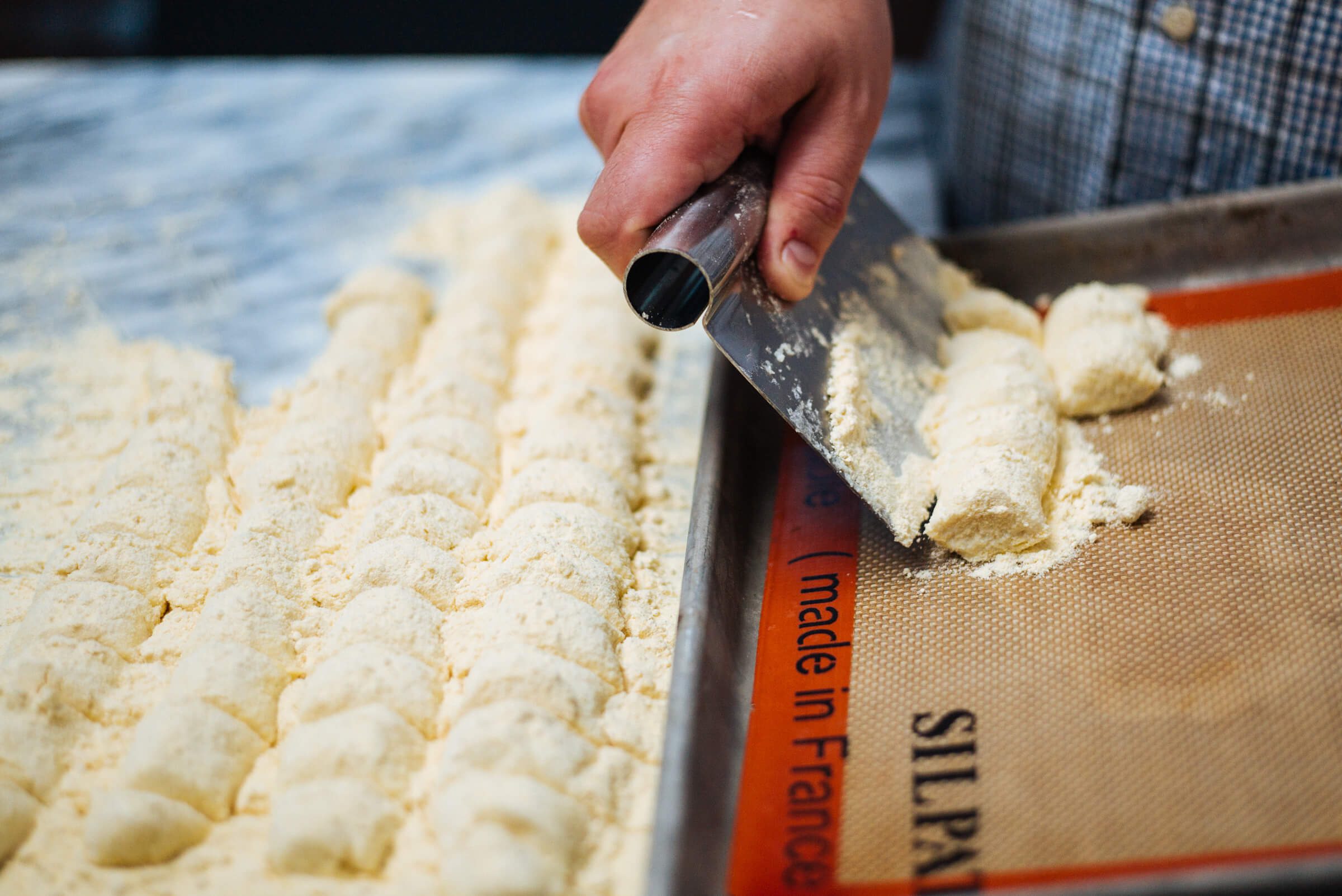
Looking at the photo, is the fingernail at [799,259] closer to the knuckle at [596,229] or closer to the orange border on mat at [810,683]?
the knuckle at [596,229]

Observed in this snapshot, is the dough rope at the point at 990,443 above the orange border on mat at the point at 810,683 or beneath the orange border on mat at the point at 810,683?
above

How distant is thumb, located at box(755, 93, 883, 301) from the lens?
1.59m

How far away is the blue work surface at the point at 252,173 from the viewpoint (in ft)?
8.42

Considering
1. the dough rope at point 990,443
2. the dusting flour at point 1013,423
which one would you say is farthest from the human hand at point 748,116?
the dough rope at point 990,443

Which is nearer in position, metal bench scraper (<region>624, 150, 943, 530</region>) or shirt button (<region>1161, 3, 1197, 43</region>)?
metal bench scraper (<region>624, 150, 943, 530</region>)

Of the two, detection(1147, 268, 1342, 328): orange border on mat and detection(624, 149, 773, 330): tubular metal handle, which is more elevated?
detection(624, 149, 773, 330): tubular metal handle

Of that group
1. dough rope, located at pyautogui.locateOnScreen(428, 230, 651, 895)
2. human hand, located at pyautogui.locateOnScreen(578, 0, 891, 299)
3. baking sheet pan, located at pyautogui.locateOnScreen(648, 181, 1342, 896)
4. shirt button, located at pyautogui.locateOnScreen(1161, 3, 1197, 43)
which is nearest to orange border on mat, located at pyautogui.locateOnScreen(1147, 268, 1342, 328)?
baking sheet pan, located at pyautogui.locateOnScreen(648, 181, 1342, 896)

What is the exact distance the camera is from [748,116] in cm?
160

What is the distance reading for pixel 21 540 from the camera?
1798 mm

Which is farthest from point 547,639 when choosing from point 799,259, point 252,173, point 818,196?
point 252,173

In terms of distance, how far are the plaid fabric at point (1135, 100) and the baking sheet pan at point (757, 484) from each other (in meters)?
0.19

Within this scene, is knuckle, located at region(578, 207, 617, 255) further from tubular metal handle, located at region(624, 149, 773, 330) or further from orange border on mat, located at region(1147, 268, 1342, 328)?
orange border on mat, located at region(1147, 268, 1342, 328)

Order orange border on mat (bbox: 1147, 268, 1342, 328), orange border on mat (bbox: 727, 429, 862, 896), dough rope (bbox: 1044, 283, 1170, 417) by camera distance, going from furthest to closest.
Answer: orange border on mat (bbox: 1147, 268, 1342, 328)
dough rope (bbox: 1044, 283, 1170, 417)
orange border on mat (bbox: 727, 429, 862, 896)

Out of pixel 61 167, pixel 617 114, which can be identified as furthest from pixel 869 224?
pixel 61 167
